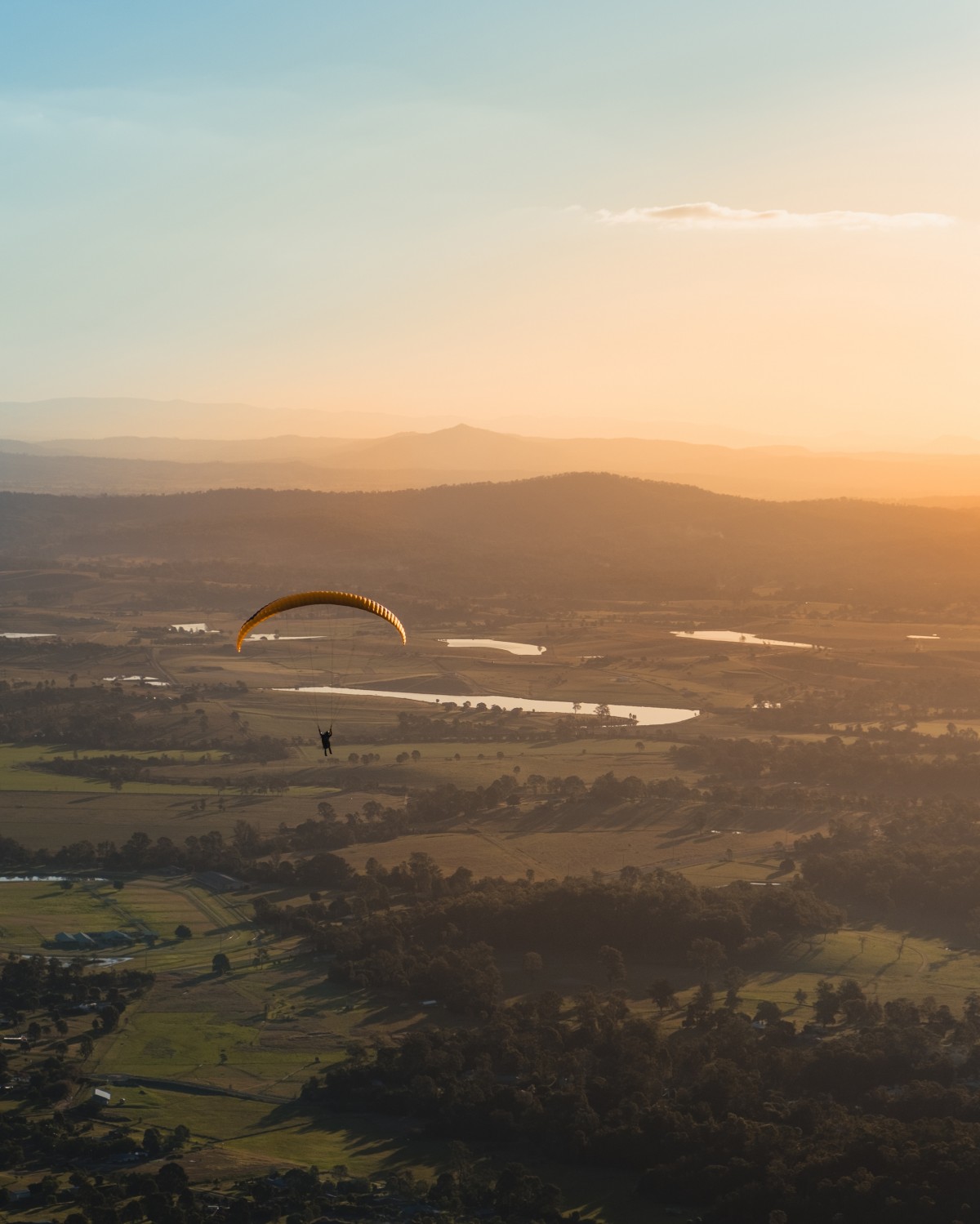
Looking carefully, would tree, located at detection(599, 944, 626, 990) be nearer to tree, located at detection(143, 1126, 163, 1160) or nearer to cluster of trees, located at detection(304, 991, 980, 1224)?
cluster of trees, located at detection(304, 991, 980, 1224)

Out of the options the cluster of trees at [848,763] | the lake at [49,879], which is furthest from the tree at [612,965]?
the cluster of trees at [848,763]

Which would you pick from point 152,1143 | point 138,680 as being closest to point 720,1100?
point 152,1143

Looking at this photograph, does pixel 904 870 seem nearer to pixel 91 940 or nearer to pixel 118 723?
pixel 91 940

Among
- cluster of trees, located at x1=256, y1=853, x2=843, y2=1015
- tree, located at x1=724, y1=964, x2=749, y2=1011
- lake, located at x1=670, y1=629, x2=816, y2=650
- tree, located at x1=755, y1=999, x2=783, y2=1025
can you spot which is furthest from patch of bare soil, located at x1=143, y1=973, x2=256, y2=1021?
lake, located at x1=670, y1=629, x2=816, y2=650

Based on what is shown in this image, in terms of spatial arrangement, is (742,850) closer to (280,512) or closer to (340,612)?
(340,612)

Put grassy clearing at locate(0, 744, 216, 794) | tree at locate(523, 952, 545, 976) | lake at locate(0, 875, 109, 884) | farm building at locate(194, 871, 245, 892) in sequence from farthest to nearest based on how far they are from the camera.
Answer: grassy clearing at locate(0, 744, 216, 794), lake at locate(0, 875, 109, 884), farm building at locate(194, 871, 245, 892), tree at locate(523, 952, 545, 976)

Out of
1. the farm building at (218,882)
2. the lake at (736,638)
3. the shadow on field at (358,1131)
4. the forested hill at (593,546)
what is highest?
the forested hill at (593,546)

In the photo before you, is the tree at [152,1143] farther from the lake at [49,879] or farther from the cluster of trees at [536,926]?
the lake at [49,879]
